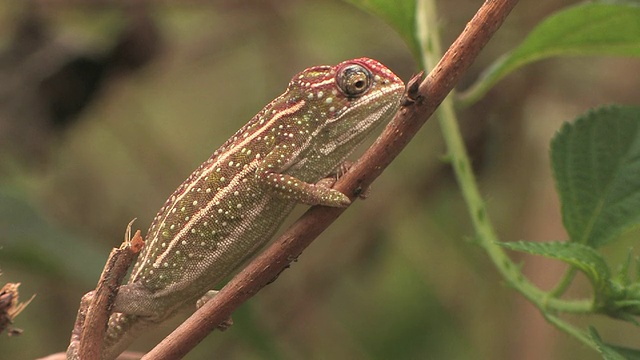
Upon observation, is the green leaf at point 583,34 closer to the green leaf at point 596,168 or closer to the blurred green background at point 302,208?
the green leaf at point 596,168

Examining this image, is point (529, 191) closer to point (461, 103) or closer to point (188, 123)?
point (461, 103)

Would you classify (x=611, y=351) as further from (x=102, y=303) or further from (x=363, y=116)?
(x=102, y=303)

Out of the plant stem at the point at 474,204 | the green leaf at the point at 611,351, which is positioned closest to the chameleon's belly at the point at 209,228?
the plant stem at the point at 474,204

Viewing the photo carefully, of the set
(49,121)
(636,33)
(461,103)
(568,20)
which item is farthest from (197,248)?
(49,121)

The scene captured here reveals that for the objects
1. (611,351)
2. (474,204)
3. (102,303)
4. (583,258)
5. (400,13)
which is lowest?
(102,303)

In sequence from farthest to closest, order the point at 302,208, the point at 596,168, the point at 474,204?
the point at 302,208 → the point at 474,204 → the point at 596,168

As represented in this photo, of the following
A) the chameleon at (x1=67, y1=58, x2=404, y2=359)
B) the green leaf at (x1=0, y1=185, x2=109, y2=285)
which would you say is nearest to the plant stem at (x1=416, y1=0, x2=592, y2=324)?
the chameleon at (x1=67, y1=58, x2=404, y2=359)

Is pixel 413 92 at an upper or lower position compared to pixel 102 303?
upper

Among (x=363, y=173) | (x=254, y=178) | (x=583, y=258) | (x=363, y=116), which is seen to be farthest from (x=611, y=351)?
(x=254, y=178)
